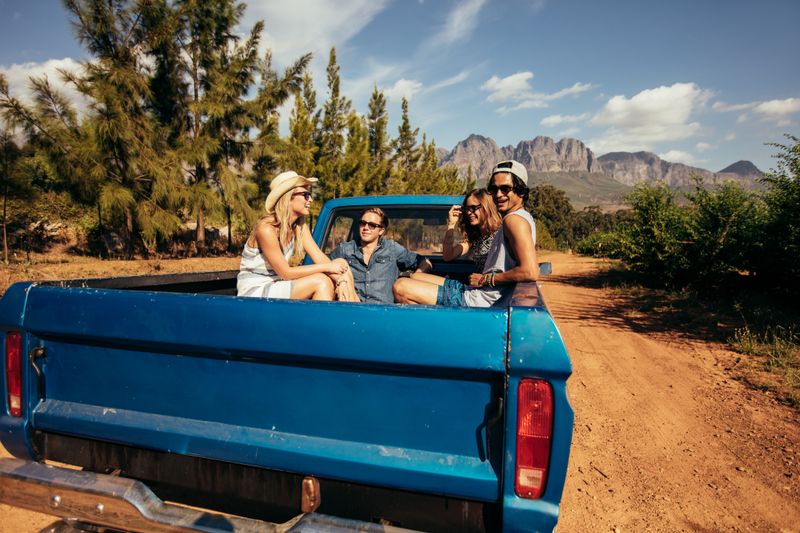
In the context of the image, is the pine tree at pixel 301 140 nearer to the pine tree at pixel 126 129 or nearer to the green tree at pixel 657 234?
the pine tree at pixel 126 129

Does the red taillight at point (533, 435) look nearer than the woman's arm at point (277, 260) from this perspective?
Yes

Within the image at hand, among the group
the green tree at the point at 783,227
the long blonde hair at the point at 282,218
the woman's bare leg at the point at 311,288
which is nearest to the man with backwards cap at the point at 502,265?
the woman's bare leg at the point at 311,288

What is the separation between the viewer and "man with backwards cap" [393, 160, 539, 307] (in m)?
2.50

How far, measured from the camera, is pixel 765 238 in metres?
8.35

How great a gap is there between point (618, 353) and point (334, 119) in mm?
20232

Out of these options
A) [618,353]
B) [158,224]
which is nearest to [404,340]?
[618,353]

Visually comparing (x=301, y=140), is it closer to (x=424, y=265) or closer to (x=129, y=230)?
(x=129, y=230)

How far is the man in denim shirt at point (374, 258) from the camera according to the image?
133 inches

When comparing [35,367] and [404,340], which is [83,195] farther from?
[404,340]

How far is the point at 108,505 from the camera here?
1424 millimetres

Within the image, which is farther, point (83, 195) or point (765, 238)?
point (83, 195)

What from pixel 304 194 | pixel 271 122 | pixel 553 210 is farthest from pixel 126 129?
pixel 553 210

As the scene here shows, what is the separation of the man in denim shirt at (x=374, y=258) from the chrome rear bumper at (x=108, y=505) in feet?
6.73

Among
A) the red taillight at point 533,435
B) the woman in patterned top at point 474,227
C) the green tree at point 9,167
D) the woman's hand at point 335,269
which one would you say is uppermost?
the green tree at point 9,167
